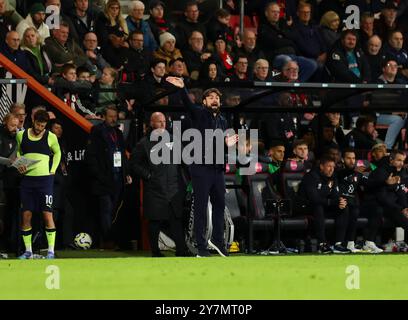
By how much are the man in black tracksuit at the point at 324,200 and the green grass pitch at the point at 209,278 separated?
70.2 inches

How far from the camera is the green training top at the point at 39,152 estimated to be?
17125mm

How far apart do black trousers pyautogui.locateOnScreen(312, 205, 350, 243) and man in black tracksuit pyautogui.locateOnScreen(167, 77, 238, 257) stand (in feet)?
8.32

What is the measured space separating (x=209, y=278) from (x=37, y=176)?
4.42 m

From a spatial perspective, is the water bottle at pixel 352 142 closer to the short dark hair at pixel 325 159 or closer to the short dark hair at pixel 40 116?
the short dark hair at pixel 325 159

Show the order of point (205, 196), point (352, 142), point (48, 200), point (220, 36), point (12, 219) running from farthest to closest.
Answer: point (220, 36), point (352, 142), point (12, 219), point (48, 200), point (205, 196)

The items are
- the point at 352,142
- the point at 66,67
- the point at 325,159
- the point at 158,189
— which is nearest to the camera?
the point at 158,189

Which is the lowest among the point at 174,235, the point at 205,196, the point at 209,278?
the point at 209,278

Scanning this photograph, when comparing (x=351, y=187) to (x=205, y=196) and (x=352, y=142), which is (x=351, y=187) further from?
(x=205, y=196)

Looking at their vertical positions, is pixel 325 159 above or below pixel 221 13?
below

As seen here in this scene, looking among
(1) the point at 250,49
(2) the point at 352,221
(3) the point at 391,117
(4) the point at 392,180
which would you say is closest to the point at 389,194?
(4) the point at 392,180

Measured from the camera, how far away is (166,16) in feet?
77.4

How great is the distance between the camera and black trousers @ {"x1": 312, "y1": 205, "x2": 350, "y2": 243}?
18797 mm

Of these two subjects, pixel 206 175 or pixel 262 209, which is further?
pixel 262 209

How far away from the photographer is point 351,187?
63.3 feet
